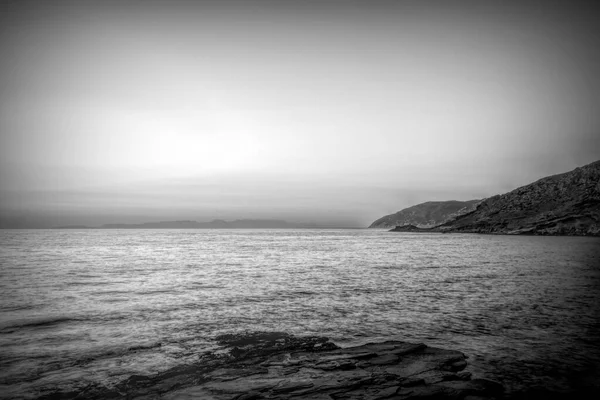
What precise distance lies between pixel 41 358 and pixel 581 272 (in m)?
45.4

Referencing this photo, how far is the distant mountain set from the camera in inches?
5153

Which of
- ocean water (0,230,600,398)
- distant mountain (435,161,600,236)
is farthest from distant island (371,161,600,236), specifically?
ocean water (0,230,600,398)

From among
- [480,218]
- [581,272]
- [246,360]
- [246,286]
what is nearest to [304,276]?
[246,286]

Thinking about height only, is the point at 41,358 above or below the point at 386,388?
below

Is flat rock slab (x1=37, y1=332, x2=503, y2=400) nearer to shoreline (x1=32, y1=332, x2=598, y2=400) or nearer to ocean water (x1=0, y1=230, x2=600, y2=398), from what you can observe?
shoreline (x1=32, y1=332, x2=598, y2=400)

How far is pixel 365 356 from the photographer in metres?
11.2

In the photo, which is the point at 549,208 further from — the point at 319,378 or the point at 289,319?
the point at 319,378

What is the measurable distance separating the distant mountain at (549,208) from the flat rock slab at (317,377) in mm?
154499

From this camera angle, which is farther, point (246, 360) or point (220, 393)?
point (246, 360)

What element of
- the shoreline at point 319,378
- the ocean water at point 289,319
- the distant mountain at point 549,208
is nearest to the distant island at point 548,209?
the distant mountain at point 549,208

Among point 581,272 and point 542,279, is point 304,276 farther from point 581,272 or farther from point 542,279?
point 581,272

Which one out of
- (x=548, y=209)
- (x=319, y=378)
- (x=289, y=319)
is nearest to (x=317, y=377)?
(x=319, y=378)

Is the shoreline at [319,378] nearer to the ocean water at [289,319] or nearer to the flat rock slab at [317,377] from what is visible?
the flat rock slab at [317,377]

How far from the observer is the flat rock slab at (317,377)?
852cm
